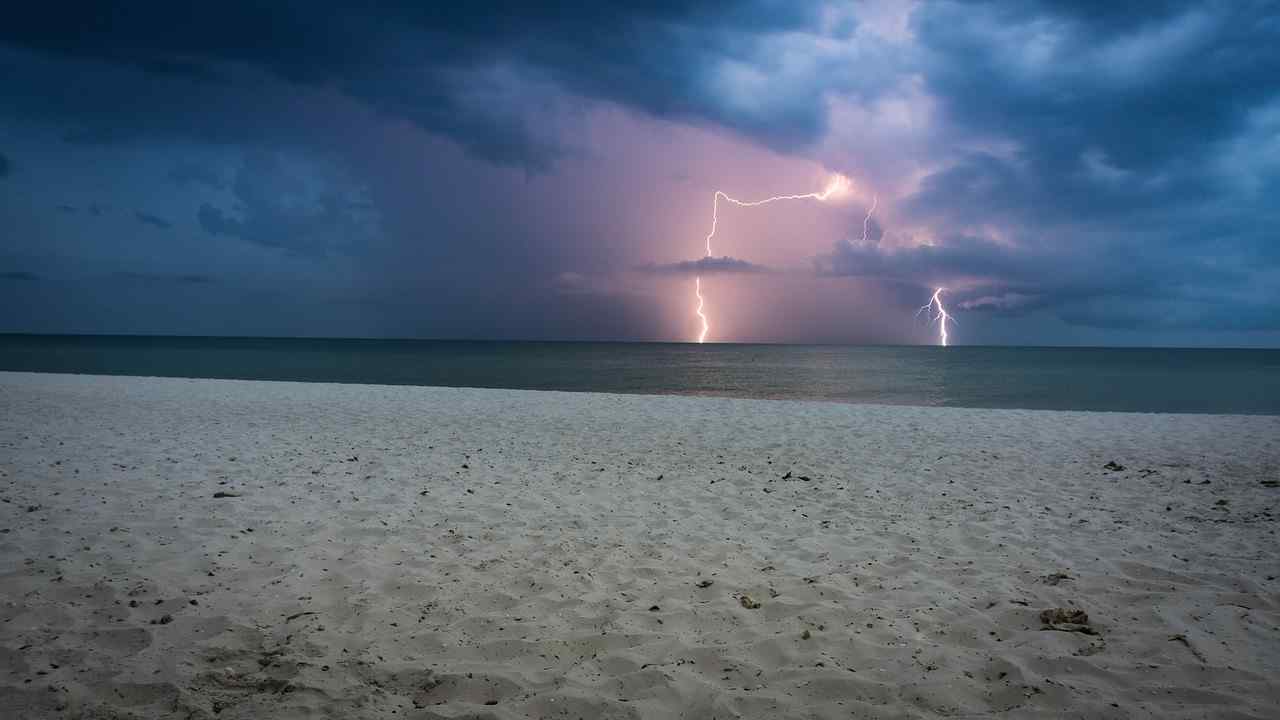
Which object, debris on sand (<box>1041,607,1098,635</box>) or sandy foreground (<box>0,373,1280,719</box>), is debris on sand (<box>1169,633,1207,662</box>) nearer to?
sandy foreground (<box>0,373,1280,719</box>)

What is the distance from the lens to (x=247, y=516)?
6918mm

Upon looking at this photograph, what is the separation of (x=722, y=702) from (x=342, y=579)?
346 cm

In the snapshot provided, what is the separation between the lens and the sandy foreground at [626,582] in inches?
147

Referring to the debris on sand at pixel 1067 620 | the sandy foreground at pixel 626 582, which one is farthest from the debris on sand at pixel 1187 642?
the debris on sand at pixel 1067 620

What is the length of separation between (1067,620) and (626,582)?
3.39m

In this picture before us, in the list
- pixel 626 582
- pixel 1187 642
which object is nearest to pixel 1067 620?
pixel 1187 642

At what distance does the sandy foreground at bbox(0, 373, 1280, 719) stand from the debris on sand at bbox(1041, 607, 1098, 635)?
1.7 inches

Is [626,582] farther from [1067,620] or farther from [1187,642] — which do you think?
[1187,642]

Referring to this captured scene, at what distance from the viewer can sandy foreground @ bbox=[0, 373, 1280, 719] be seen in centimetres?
373

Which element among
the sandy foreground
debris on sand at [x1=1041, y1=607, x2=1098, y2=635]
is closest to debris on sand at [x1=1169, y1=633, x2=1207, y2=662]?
the sandy foreground

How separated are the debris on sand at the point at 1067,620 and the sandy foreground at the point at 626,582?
0.14 feet

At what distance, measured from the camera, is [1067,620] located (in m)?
4.62

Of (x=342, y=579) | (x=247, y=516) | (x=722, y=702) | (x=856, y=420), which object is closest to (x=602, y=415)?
(x=856, y=420)

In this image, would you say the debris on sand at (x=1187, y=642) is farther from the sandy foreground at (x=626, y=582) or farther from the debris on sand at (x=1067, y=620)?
the debris on sand at (x=1067, y=620)
